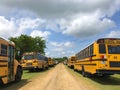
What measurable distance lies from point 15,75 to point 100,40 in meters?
6.27

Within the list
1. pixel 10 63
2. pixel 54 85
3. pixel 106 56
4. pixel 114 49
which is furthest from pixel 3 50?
pixel 114 49

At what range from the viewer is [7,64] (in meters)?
15.0

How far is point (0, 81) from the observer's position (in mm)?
14156

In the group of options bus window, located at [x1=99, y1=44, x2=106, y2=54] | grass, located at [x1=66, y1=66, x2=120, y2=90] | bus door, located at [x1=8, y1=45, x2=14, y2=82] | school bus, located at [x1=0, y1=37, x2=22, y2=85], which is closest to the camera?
school bus, located at [x1=0, y1=37, x2=22, y2=85]

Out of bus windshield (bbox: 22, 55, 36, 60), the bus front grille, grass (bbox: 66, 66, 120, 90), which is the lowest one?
grass (bbox: 66, 66, 120, 90)

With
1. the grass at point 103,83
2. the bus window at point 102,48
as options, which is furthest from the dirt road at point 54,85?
the bus window at point 102,48

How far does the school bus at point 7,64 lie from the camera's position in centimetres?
1382

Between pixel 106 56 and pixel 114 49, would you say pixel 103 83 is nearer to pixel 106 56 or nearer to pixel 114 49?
pixel 106 56

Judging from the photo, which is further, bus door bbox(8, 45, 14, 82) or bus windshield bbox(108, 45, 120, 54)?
bus windshield bbox(108, 45, 120, 54)

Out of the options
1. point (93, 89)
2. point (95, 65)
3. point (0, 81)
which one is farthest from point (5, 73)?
point (95, 65)

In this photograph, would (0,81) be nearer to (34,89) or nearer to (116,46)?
(34,89)

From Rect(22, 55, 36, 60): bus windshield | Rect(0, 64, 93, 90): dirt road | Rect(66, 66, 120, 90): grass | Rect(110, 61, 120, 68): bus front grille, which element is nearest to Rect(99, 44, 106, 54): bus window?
Rect(110, 61, 120, 68): bus front grille

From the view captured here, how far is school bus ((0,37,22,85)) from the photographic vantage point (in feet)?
45.3

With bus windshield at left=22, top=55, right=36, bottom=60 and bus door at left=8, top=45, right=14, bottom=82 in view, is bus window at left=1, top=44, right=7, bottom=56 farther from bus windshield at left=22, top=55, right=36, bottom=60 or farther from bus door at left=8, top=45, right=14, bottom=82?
bus windshield at left=22, top=55, right=36, bottom=60
